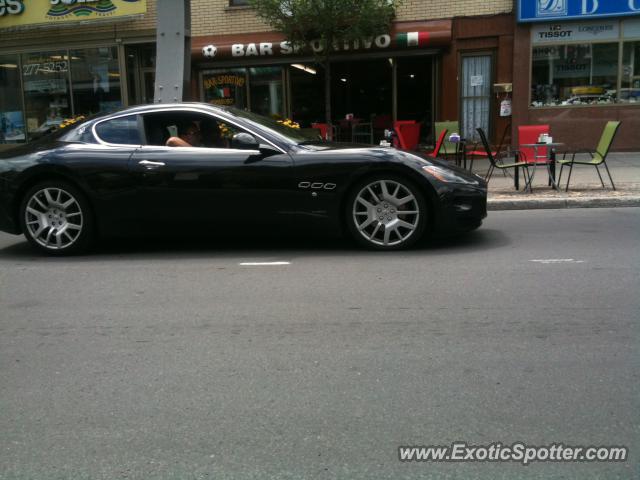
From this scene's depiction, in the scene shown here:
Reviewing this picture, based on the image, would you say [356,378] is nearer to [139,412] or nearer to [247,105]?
[139,412]

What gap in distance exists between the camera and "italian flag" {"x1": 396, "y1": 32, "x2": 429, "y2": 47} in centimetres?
1490

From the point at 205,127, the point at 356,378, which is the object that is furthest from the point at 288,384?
the point at 205,127

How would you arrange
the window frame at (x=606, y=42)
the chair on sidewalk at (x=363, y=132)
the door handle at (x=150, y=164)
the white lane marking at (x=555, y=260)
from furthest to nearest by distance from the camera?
the chair on sidewalk at (x=363, y=132), the window frame at (x=606, y=42), the door handle at (x=150, y=164), the white lane marking at (x=555, y=260)

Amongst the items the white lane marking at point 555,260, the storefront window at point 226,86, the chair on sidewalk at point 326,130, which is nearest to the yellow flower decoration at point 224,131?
the white lane marking at point 555,260

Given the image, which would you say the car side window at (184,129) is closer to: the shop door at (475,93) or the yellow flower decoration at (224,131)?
the yellow flower decoration at (224,131)

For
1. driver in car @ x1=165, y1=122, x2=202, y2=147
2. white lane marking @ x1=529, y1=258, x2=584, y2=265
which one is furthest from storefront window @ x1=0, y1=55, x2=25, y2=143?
white lane marking @ x1=529, y1=258, x2=584, y2=265

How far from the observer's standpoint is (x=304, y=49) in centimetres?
1497

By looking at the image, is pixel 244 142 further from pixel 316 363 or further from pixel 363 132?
pixel 363 132

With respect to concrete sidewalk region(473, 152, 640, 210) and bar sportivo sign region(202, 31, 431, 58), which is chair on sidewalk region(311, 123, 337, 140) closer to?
bar sportivo sign region(202, 31, 431, 58)

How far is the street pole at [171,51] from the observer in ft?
35.7

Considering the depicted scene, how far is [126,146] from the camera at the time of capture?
6.77 m

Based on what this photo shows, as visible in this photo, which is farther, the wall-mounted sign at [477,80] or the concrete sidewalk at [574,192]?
the wall-mounted sign at [477,80]

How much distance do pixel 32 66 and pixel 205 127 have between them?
43.0ft

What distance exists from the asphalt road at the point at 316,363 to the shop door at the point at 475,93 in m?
9.47
